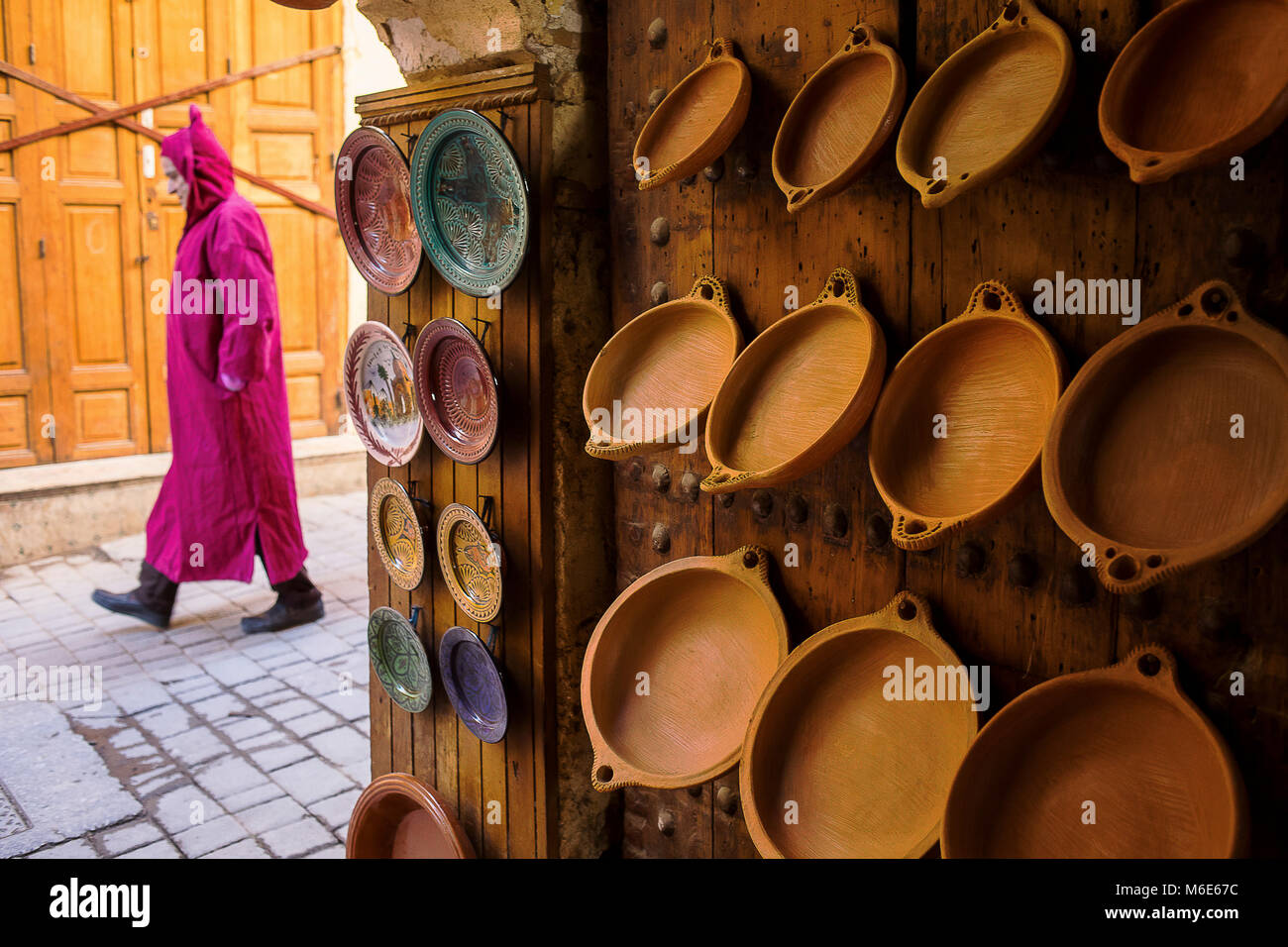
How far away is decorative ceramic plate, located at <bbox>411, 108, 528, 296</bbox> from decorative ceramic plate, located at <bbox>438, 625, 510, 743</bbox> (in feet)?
2.49

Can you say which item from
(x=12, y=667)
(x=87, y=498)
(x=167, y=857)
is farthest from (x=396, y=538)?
(x=87, y=498)

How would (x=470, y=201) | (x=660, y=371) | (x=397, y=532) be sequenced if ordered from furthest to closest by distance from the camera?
(x=397, y=532), (x=470, y=201), (x=660, y=371)

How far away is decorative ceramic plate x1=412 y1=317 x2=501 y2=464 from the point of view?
210 centimetres

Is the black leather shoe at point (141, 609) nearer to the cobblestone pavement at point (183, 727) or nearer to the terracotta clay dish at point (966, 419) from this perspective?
the cobblestone pavement at point (183, 727)

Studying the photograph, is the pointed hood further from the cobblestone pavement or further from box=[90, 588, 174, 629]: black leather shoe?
the cobblestone pavement

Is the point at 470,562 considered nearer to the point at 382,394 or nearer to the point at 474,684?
the point at 474,684

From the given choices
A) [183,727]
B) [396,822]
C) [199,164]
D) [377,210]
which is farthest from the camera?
[199,164]

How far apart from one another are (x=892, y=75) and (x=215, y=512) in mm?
3577

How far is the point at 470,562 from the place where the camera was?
2230 mm

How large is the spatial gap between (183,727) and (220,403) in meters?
1.31

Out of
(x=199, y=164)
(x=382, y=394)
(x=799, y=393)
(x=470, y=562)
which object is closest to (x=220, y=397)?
(x=199, y=164)

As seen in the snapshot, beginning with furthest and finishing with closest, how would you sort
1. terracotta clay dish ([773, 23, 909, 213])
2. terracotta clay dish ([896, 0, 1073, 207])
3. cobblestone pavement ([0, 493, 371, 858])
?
1. cobblestone pavement ([0, 493, 371, 858])
2. terracotta clay dish ([773, 23, 909, 213])
3. terracotta clay dish ([896, 0, 1073, 207])

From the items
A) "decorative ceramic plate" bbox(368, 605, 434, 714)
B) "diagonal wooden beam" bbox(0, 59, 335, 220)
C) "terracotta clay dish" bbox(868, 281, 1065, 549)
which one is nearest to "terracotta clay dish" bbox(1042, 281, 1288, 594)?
"terracotta clay dish" bbox(868, 281, 1065, 549)

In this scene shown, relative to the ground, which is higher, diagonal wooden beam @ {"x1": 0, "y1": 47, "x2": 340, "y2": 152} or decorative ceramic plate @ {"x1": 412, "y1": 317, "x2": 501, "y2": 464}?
diagonal wooden beam @ {"x1": 0, "y1": 47, "x2": 340, "y2": 152}
